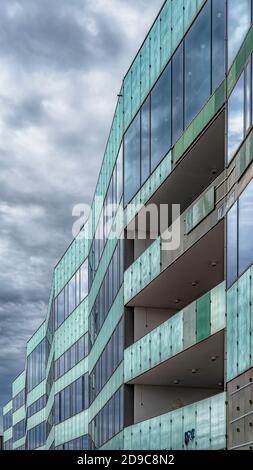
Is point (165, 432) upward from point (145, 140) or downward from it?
downward

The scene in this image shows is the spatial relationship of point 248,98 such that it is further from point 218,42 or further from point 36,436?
point 36,436

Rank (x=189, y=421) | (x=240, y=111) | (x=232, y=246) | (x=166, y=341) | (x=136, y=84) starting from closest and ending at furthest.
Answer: (x=240, y=111)
(x=232, y=246)
(x=189, y=421)
(x=166, y=341)
(x=136, y=84)

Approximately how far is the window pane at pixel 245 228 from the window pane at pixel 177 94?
8883 mm

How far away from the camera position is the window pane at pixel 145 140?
40.0 metres

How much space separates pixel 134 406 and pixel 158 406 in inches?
43.1

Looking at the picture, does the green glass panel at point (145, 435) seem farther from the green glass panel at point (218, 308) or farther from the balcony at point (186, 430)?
the green glass panel at point (218, 308)

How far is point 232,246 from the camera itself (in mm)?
26781

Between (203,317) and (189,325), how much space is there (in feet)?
7.06

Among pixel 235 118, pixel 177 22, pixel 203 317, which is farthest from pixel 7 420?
pixel 235 118

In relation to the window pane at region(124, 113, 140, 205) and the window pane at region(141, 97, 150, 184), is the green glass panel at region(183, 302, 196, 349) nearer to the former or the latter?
the window pane at region(141, 97, 150, 184)

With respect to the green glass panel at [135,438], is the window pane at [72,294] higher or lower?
higher

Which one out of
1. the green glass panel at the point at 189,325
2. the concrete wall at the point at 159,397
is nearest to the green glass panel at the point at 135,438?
the concrete wall at the point at 159,397

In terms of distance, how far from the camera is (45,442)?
3558 inches
